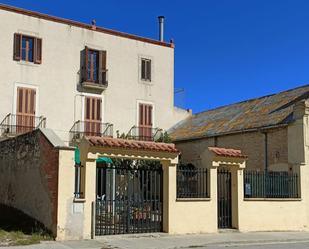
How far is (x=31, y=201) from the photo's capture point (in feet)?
52.0

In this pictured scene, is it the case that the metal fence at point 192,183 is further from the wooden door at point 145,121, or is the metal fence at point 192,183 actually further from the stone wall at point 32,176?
the wooden door at point 145,121

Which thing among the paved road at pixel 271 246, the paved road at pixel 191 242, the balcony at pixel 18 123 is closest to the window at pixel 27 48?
the balcony at pixel 18 123

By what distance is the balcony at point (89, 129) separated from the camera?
99.6 ft

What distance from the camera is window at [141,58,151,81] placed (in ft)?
111

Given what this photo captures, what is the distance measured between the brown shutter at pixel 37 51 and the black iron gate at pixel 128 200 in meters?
15.2

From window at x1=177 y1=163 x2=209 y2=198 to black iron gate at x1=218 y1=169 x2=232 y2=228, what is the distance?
1.10 m

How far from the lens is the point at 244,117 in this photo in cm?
2800

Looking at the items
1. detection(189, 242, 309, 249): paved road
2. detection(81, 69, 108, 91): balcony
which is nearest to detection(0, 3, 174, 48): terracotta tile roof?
detection(81, 69, 108, 91): balcony

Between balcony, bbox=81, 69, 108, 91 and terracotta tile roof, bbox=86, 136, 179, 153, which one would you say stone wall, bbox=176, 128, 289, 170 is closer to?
balcony, bbox=81, 69, 108, 91

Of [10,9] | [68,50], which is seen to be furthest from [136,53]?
[10,9]

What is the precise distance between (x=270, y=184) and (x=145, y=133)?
1412 centimetres

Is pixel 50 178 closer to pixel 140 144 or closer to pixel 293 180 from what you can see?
pixel 140 144

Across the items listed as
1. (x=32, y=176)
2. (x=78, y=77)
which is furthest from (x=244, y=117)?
(x=32, y=176)

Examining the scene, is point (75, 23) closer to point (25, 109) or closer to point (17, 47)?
point (17, 47)
